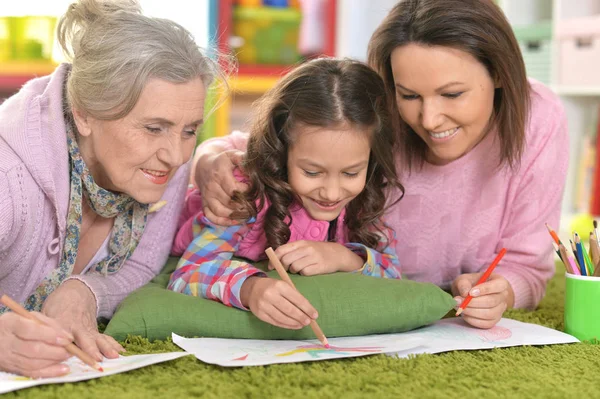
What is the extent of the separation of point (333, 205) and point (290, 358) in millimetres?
432

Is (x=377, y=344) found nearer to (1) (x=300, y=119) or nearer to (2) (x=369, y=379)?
(2) (x=369, y=379)

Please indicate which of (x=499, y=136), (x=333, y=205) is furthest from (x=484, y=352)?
(x=499, y=136)

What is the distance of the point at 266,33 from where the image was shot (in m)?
4.12

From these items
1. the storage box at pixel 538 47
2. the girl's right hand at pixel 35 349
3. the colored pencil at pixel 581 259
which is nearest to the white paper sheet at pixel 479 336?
the colored pencil at pixel 581 259

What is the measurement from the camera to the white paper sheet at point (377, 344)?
1.23m

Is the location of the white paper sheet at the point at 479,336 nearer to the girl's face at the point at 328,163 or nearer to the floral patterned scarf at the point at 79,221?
the girl's face at the point at 328,163

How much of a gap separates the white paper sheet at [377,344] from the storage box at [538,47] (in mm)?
2313

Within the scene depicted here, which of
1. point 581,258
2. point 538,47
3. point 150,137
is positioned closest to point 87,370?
point 150,137

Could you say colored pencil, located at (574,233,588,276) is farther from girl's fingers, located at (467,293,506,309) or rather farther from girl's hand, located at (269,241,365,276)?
girl's hand, located at (269,241,365,276)

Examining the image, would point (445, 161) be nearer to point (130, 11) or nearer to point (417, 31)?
point (417, 31)

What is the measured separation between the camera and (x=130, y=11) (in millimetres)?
1474

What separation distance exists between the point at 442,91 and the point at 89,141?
661mm

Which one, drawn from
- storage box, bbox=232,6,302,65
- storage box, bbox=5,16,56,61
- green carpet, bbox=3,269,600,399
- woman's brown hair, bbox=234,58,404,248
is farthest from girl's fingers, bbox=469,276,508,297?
storage box, bbox=5,16,56,61

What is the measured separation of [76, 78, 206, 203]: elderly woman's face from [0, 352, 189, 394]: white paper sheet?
356mm
